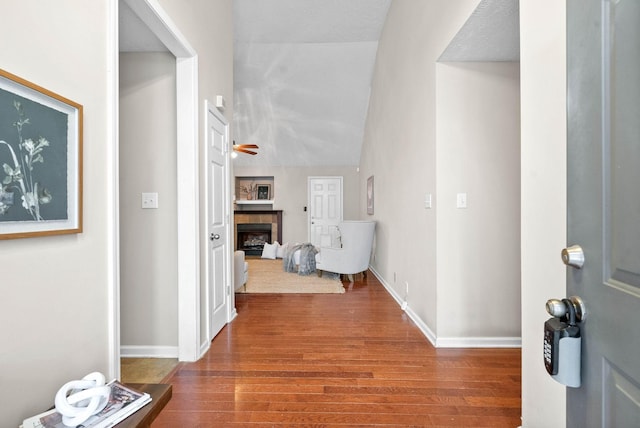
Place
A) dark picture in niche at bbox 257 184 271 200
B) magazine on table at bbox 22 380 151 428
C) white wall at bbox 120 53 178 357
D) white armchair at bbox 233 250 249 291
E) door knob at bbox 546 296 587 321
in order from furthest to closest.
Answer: dark picture in niche at bbox 257 184 271 200, white armchair at bbox 233 250 249 291, white wall at bbox 120 53 178 357, magazine on table at bbox 22 380 151 428, door knob at bbox 546 296 587 321

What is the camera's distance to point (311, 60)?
17.5 feet

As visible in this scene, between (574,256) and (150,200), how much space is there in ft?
8.18

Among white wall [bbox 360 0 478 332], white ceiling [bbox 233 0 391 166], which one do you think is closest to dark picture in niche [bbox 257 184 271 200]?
white ceiling [bbox 233 0 391 166]

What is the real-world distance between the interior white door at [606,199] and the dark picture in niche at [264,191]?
760cm

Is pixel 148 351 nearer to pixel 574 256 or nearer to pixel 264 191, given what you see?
pixel 574 256

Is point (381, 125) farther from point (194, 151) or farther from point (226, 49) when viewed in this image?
point (194, 151)

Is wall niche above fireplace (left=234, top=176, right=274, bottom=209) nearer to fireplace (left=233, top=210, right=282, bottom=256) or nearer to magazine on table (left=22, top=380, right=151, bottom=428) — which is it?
fireplace (left=233, top=210, right=282, bottom=256)

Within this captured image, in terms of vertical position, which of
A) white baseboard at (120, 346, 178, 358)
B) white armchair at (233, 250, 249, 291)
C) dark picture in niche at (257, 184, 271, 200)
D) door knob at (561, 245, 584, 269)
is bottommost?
white baseboard at (120, 346, 178, 358)

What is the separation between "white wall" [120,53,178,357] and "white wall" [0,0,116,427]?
1061mm

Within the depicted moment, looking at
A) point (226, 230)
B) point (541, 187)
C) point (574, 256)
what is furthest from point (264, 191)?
point (574, 256)

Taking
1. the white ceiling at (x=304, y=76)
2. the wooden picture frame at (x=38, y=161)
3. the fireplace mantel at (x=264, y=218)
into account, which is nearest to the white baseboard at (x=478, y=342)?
the wooden picture frame at (x=38, y=161)

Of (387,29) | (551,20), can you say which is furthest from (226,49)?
(551,20)

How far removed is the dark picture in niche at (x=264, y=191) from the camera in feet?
26.6

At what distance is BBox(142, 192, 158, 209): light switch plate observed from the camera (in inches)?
95.0
